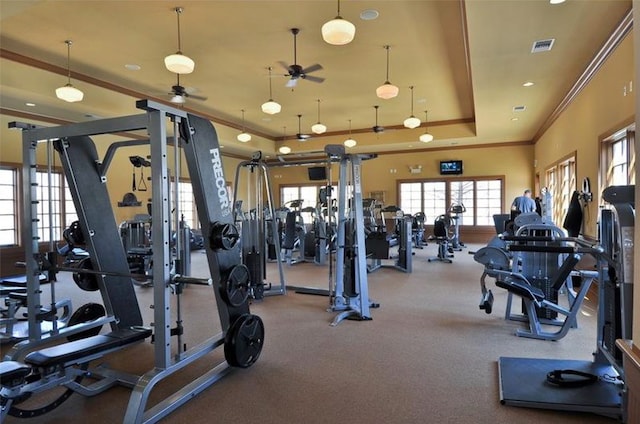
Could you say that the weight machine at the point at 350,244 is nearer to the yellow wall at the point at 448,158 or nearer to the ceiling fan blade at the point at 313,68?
the ceiling fan blade at the point at 313,68

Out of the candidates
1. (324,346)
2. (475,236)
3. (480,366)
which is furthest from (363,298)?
(475,236)

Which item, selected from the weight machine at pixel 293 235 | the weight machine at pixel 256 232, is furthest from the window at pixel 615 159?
the weight machine at pixel 293 235

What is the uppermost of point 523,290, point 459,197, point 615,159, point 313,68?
point 313,68

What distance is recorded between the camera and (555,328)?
3.96 meters

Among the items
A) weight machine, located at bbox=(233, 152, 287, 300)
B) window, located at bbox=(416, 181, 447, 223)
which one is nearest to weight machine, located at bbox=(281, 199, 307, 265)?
weight machine, located at bbox=(233, 152, 287, 300)

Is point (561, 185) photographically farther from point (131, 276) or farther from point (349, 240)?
point (131, 276)

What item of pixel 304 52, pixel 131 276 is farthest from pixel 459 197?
pixel 131 276

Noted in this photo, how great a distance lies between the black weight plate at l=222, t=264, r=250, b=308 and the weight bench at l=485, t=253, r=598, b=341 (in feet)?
8.08

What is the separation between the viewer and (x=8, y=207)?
770 centimetres

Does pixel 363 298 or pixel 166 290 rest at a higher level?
pixel 166 290

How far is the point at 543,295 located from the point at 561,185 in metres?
5.27

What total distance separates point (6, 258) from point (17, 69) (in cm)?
373

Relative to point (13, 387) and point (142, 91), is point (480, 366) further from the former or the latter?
point (142, 91)

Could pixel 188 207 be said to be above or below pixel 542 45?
below
